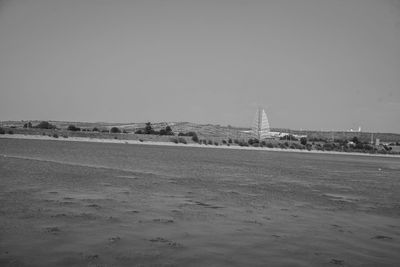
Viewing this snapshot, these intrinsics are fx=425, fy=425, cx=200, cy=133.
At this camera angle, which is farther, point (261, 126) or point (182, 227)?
point (261, 126)

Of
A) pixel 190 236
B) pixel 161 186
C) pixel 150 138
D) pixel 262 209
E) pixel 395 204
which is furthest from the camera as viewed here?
pixel 150 138

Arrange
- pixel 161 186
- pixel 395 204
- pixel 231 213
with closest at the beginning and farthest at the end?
pixel 231 213
pixel 395 204
pixel 161 186

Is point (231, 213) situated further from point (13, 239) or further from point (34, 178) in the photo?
point (34, 178)

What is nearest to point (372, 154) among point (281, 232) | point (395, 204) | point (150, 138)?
point (150, 138)

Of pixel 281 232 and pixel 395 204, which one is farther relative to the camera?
pixel 395 204

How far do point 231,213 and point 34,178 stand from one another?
1165 centimetres

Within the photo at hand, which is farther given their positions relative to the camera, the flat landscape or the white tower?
the white tower

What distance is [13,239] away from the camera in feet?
30.9

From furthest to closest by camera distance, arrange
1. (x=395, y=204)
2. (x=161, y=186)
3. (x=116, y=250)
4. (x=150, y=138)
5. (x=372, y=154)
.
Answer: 1. (x=372, y=154)
2. (x=150, y=138)
3. (x=161, y=186)
4. (x=395, y=204)
5. (x=116, y=250)

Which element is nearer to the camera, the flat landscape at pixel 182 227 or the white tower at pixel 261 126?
the flat landscape at pixel 182 227

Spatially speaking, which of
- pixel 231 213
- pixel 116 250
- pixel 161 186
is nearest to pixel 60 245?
pixel 116 250

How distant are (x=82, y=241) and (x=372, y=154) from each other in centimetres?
16192

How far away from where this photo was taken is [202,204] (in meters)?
16.8

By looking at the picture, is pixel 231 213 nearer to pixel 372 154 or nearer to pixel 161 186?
pixel 161 186
